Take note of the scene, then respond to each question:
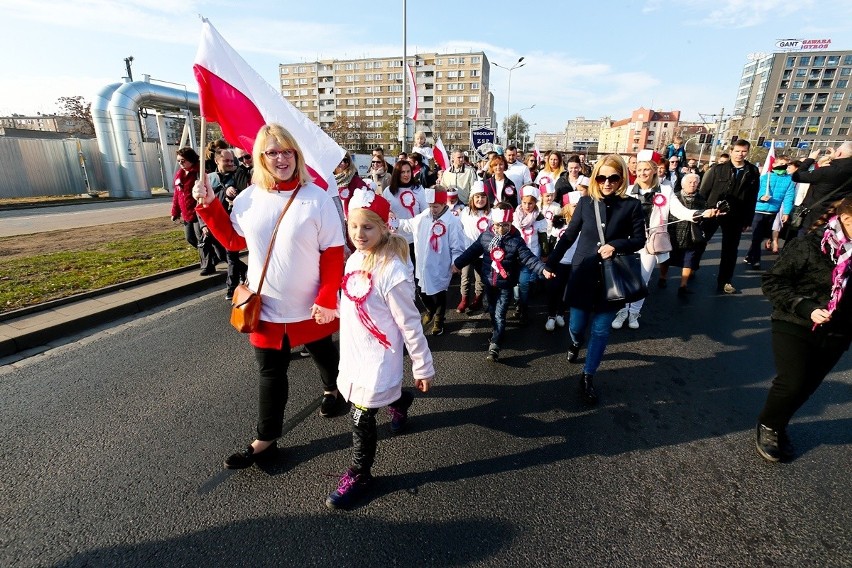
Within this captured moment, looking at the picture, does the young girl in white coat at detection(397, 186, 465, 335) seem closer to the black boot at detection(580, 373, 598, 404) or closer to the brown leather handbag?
the black boot at detection(580, 373, 598, 404)

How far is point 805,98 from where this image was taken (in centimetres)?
9562

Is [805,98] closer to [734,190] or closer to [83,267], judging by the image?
[734,190]

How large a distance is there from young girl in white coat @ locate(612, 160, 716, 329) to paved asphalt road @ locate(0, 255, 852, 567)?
1.03 meters

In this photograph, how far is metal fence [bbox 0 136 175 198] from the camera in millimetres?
16938

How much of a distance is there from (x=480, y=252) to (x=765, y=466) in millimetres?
2798

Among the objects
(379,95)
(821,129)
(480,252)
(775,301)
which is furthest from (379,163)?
(821,129)

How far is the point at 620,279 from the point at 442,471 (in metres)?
2.05

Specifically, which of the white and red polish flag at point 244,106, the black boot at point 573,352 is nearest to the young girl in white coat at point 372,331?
the white and red polish flag at point 244,106

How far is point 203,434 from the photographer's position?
300 cm

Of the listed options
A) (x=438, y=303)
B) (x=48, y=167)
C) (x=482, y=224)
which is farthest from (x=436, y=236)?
(x=48, y=167)

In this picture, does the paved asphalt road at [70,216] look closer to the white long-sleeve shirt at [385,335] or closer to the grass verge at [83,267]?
the grass verge at [83,267]

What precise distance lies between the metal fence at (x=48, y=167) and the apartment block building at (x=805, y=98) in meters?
115

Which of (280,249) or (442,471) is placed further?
(442,471)

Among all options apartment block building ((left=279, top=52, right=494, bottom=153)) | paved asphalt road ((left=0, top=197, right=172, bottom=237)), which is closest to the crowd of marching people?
paved asphalt road ((left=0, top=197, right=172, bottom=237))
